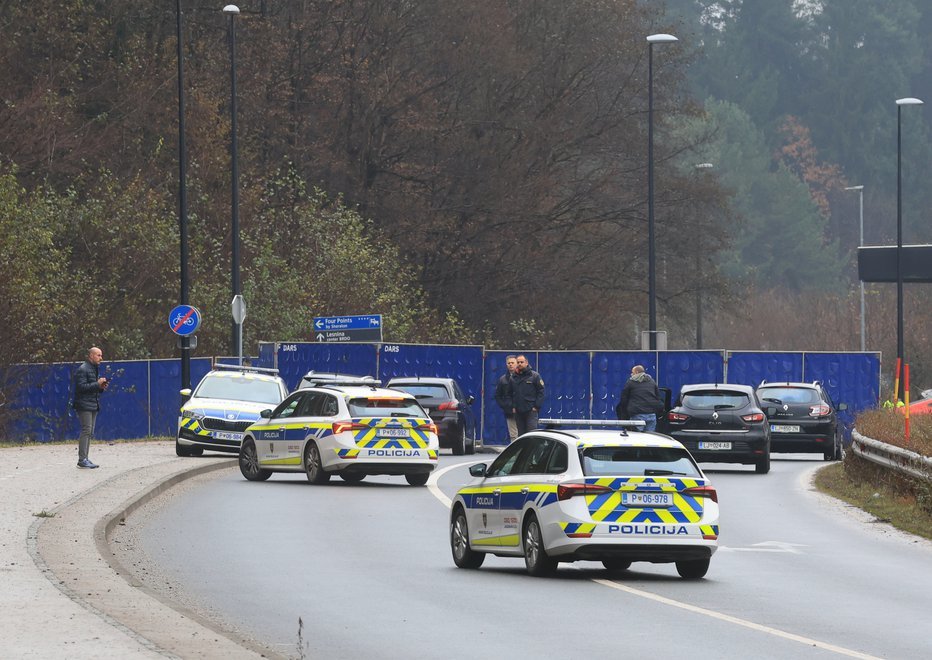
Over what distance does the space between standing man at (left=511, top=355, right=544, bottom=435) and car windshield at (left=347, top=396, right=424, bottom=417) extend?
179 inches

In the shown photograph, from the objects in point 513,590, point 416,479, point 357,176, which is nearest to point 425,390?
point 416,479

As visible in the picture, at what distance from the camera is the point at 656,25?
68.1m

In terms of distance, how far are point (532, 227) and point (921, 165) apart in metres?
72.3

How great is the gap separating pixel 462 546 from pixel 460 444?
2128 centimetres

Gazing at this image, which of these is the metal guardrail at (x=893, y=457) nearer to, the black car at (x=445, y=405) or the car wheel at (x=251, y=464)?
the car wheel at (x=251, y=464)

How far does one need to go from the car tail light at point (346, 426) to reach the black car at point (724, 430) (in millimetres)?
6829

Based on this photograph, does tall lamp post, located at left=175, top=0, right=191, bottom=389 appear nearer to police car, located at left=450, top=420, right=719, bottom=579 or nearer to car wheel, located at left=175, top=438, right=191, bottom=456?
car wheel, located at left=175, top=438, right=191, bottom=456

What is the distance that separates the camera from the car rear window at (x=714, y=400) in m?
33.1

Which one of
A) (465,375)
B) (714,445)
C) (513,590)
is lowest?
(513,590)

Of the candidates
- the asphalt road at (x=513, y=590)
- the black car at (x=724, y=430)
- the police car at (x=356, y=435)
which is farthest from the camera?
the black car at (x=724, y=430)

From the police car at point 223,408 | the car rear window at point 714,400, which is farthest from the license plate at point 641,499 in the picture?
the police car at point 223,408

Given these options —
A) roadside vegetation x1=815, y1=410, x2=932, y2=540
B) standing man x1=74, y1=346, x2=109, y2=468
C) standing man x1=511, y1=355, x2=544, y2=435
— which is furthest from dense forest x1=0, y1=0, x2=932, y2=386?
roadside vegetation x1=815, y1=410, x2=932, y2=540

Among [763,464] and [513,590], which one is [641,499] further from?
[763,464]

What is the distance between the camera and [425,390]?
127 ft
